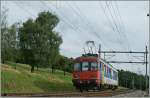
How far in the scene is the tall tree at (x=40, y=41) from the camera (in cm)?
7294

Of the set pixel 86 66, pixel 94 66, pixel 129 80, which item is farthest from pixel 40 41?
pixel 94 66

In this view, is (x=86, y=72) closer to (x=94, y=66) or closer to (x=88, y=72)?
(x=88, y=72)

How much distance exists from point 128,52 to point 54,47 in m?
26.8

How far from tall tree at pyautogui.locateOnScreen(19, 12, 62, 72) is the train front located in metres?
40.3

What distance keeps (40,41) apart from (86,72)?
41.3 metres

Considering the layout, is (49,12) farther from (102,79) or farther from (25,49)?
(102,79)

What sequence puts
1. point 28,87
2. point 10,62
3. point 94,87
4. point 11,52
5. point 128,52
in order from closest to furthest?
point 94,87, point 28,87, point 128,52, point 11,52, point 10,62

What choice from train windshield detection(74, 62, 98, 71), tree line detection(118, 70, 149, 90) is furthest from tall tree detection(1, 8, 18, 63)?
train windshield detection(74, 62, 98, 71)

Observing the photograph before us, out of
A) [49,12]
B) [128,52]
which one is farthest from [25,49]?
[128,52]

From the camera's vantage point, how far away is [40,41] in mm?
72750

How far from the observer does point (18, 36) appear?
75.4 meters

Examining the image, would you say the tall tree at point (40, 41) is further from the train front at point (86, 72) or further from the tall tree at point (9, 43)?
the train front at point (86, 72)

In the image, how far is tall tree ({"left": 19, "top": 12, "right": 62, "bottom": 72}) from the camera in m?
72.9

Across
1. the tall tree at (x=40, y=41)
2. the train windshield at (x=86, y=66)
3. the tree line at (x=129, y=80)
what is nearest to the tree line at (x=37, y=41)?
the tall tree at (x=40, y=41)
